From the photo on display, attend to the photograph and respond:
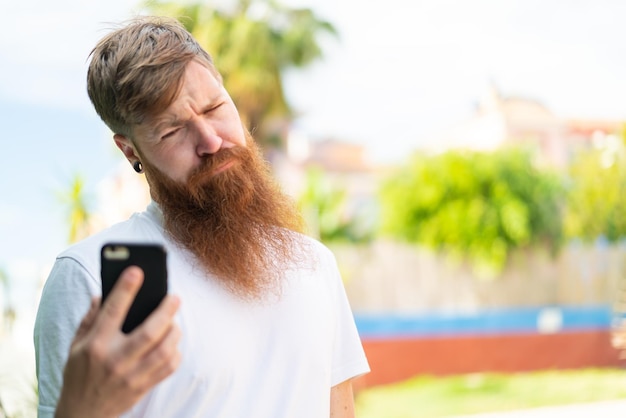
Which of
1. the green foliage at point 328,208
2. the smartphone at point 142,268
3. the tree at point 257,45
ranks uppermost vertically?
the tree at point 257,45

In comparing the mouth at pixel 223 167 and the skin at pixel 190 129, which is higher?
the skin at pixel 190 129

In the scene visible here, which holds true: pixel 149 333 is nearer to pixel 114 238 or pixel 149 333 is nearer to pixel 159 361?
pixel 159 361

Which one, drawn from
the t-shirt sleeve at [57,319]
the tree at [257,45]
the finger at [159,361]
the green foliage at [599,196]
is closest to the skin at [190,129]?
the t-shirt sleeve at [57,319]

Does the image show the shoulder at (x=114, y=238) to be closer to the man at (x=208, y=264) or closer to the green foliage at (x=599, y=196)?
the man at (x=208, y=264)

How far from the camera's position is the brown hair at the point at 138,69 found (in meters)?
1.02

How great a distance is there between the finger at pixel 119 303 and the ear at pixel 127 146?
1.86 ft

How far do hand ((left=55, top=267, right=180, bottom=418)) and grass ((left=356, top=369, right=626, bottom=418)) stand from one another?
823 centimetres

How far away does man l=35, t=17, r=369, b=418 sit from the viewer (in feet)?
3.07

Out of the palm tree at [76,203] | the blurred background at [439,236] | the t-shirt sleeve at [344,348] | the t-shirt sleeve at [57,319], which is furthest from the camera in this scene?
the blurred background at [439,236]

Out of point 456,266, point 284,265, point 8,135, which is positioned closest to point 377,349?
point 456,266

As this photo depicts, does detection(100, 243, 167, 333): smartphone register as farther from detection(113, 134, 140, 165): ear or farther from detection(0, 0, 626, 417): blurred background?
detection(0, 0, 626, 417): blurred background

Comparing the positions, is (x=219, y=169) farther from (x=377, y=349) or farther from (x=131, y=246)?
(x=377, y=349)

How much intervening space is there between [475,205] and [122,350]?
12817 millimetres

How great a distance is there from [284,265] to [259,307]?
0.31 ft
